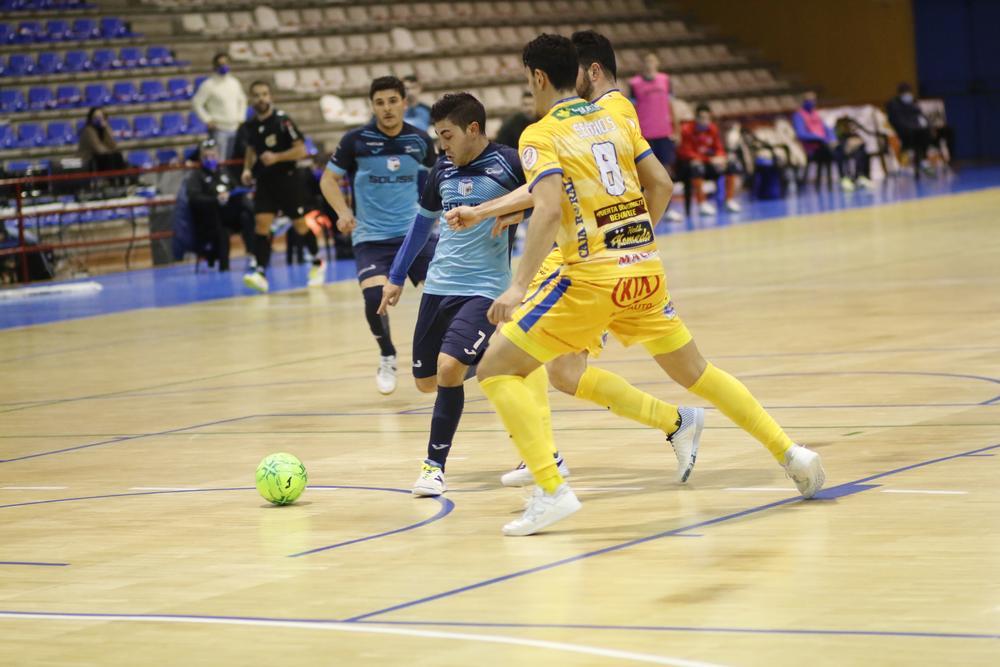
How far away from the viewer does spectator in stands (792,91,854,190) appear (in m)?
29.8

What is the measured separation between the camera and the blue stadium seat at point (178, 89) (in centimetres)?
2648

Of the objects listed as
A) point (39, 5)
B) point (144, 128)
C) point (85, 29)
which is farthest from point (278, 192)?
point (39, 5)

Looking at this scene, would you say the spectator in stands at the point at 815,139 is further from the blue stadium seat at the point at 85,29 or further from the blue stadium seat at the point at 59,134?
the blue stadium seat at the point at 59,134

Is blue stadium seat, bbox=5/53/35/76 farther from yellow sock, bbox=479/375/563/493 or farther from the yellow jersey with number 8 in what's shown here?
yellow sock, bbox=479/375/563/493

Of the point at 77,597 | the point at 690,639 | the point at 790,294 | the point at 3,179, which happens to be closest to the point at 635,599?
the point at 690,639

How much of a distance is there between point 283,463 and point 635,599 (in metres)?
2.48

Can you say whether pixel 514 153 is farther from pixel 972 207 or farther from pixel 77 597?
pixel 972 207

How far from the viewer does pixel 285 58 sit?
1142 inches

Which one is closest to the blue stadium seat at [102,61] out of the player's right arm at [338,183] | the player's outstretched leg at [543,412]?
the player's right arm at [338,183]

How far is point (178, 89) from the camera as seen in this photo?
26547mm

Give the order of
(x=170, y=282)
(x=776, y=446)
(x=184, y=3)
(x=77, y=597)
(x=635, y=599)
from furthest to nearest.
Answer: (x=184, y=3)
(x=170, y=282)
(x=776, y=446)
(x=77, y=597)
(x=635, y=599)

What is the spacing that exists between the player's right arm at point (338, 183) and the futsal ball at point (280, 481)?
3147 millimetres

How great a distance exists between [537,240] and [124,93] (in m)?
21.1

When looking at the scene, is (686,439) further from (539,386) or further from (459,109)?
(459,109)
